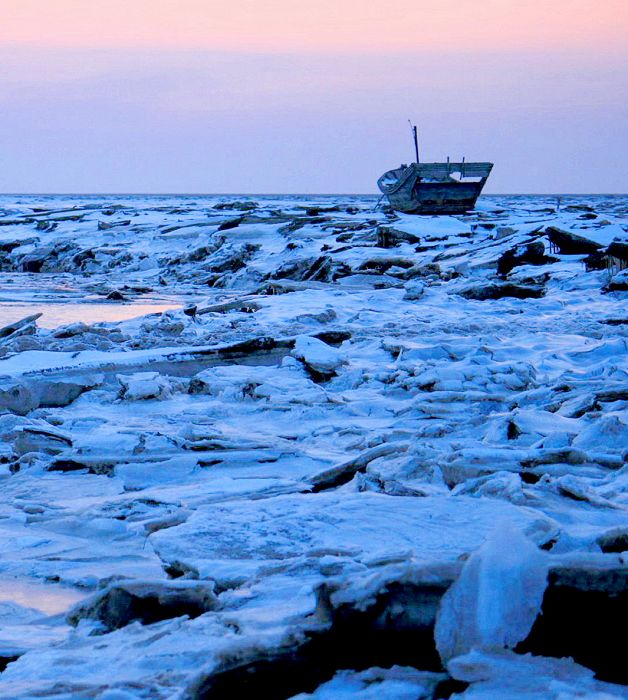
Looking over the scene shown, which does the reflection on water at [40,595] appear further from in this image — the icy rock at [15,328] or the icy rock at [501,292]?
the icy rock at [501,292]

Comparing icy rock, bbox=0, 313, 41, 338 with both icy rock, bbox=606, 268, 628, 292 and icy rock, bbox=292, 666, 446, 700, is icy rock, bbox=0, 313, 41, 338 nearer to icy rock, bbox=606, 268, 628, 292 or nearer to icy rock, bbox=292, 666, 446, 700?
icy rock, bbox=606, 268, 628, 292

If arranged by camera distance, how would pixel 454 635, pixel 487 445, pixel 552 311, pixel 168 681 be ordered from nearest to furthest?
pixel 454 635, pixel 168 681, pixel 487 445, pixel 552 311

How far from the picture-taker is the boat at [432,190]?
24562mm

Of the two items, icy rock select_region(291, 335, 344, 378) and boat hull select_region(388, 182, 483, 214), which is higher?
boat hull select_region(388, 182, 483, 214)

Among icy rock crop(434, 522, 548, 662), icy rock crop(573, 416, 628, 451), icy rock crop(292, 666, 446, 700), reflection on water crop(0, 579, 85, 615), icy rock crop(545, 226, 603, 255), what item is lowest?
icy rock crop(573, 416, 628, 451)

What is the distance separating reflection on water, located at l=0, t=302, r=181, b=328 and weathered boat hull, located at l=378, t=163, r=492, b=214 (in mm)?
14276

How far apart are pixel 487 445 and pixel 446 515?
43.1 inches

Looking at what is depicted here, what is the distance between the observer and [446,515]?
2604mm

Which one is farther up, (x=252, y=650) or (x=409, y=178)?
(x=409, y=178)

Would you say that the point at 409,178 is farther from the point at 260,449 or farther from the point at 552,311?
A: the point at 260,449

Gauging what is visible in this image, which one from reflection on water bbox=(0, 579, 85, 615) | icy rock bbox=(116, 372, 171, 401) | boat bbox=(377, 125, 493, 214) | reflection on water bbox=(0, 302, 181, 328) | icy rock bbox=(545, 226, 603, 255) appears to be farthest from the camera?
boat bbox=(377, 125, 493, 214)

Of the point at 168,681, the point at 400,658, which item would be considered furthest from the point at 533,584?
the point at 168,681

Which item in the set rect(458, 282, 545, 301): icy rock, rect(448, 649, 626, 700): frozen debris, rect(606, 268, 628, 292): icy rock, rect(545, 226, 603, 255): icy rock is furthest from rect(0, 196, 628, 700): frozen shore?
rect(545, 226, 603, 255): icy rock

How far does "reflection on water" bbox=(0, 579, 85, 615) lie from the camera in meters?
2.24
